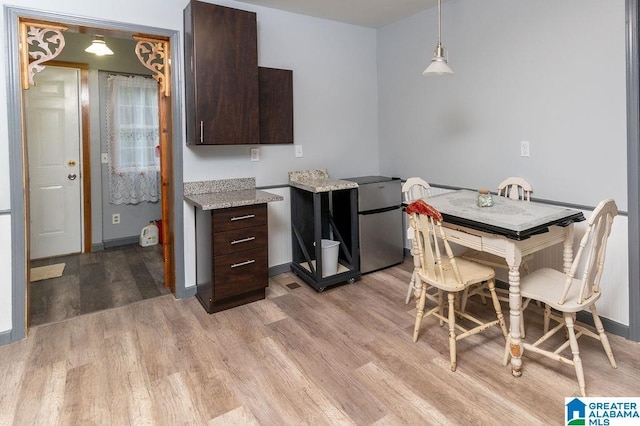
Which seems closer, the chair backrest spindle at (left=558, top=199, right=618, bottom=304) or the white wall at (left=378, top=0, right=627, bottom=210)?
the chair backrest spindle at (left=558, top=199, right=618, bottom=304)

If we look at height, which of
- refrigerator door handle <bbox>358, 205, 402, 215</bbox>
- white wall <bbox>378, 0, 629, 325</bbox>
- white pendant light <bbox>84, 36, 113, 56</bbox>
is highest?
white pendant light <bbox>84, 36, 113, 56</bbox>

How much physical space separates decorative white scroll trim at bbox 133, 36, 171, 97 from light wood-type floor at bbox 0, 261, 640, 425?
5.65 feet

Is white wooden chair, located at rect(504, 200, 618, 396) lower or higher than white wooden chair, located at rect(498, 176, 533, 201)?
lower

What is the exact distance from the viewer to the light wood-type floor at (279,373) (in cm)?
180

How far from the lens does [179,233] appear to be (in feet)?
10.1

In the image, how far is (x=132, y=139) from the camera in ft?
15.2

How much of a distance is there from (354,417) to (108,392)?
1.23 meters

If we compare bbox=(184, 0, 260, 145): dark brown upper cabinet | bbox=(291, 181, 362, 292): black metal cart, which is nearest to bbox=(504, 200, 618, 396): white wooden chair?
bbox=(291, 181, 362, 292): black metal cart

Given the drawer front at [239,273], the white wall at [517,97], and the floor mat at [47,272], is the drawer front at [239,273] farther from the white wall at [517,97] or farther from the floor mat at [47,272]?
the floor mat at [47,272]

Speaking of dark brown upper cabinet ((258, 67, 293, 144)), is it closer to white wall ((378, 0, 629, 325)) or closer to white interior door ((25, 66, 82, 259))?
white wall ((378, 0, 629, 325))

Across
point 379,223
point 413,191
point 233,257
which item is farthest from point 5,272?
point 413,191

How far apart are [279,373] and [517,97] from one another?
8.12ft

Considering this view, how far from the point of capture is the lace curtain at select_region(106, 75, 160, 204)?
451 centimetres

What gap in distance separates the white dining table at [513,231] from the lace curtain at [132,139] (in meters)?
3.70
